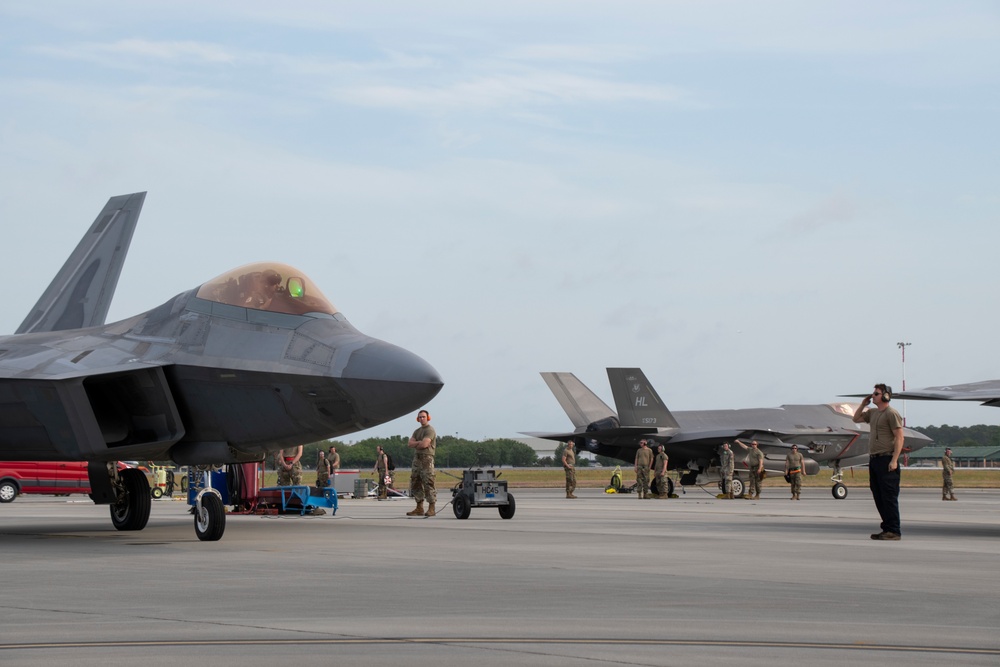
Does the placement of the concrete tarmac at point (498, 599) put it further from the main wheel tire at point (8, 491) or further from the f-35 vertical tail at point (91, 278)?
the main wheel tire at point (8, 491)

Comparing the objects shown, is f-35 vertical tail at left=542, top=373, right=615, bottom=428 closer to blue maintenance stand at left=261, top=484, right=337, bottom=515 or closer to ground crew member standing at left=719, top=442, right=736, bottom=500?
ground crew member standing at left=719, top=442, right=736, bottom=500

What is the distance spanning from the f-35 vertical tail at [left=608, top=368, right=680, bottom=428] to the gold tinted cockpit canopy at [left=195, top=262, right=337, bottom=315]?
27.7m

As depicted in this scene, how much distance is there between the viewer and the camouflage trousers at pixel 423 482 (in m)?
19.7

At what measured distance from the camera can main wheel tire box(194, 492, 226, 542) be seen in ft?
43.1

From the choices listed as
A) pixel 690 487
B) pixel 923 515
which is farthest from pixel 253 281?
pixel 690 487

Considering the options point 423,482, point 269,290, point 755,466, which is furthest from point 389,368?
point 755,466

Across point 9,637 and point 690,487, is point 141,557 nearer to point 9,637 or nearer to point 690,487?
point 9,637

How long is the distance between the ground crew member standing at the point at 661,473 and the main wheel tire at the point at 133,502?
2071 cm

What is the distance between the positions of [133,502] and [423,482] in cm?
560

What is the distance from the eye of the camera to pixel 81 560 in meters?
10.9

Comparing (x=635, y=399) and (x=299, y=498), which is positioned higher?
(x=635, y=399)

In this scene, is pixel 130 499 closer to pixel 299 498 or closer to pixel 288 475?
pixel 299 498

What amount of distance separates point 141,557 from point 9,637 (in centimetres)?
546

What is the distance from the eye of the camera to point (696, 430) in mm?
41438
